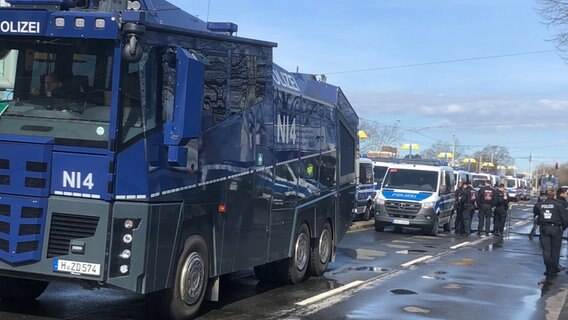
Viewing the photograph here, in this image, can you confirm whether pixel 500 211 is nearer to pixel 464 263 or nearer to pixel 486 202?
pixel 486 202

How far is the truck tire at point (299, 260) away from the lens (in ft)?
34.9

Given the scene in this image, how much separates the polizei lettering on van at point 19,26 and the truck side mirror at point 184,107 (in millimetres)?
1435

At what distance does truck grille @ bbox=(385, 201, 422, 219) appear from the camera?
22406mm

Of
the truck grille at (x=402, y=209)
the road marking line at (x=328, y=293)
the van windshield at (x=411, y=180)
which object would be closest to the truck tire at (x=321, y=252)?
the road marking line at (x=328, y=293)

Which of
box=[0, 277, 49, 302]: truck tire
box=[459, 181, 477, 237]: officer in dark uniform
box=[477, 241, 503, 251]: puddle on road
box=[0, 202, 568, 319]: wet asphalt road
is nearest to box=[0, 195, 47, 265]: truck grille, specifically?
box=[0, 202, 568, 319]: wet asphalt road

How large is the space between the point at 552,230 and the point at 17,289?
1071cm

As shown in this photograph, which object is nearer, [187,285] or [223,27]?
[187,285]

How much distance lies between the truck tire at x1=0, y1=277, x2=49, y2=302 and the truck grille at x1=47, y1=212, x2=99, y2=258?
6.98ft

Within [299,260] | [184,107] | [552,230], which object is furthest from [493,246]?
[184,107]

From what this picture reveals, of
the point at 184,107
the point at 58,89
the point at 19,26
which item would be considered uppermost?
the point at 19,26

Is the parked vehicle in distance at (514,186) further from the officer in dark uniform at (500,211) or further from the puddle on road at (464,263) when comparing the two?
the puddle on road at (464,263)

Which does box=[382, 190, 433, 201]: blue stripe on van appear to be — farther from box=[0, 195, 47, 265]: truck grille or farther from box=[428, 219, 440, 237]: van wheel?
box=[0, 195, 47, 265]: truck grille

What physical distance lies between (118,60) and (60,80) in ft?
2.37

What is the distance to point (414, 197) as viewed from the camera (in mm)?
22516
